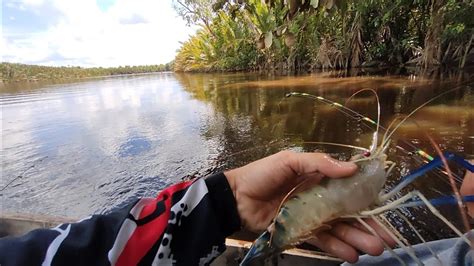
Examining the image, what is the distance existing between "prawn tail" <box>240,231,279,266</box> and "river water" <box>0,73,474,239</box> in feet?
5.19

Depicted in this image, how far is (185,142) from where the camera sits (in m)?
5.09

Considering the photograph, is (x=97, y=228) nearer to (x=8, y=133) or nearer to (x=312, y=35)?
(x=8, y=133)

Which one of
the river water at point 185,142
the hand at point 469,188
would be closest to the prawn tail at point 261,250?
the hand at point 469,188

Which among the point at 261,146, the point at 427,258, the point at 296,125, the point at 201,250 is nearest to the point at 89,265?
the point at 201,250

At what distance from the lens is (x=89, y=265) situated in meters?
0.94

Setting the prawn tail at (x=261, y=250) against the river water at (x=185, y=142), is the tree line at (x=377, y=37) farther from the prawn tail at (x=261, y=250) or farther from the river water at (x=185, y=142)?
the prawn tail at (x=261, y=250)

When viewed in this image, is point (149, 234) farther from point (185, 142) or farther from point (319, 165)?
point (185, 142)

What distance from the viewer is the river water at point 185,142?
339 centimetres

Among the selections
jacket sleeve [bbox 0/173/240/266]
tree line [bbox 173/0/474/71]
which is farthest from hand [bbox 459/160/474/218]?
tree line [bbox 173/0/474/71]

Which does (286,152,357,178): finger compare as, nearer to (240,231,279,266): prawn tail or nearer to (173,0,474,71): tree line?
(240,231,279,266): prawn tail

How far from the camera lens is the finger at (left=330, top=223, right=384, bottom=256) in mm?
1058

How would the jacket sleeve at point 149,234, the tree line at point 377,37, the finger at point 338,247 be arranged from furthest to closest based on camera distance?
1. the tree line at point 377,37
2. the finger at point 338,247
3. the jacket sleeve at point 149,234

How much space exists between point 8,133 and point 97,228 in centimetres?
735

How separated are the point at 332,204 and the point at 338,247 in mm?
206
